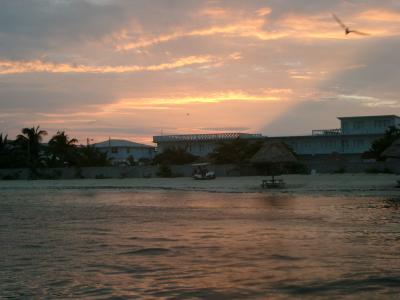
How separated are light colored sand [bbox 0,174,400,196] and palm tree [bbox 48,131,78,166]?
791cm

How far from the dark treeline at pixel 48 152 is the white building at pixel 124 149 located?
2844 cm

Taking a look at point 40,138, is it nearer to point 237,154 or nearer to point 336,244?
point 237,154

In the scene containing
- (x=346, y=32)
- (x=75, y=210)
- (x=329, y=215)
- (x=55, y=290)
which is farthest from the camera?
(x=75, y=210)

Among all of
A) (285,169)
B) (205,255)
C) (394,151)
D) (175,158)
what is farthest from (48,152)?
(205,255)

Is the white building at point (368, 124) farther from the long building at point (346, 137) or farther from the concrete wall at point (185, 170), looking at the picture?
the concrete wall at point (185, 170)

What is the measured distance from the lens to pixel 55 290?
9.46 metres

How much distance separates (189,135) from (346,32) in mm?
60992

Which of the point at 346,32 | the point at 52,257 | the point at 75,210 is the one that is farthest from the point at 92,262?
the point at 75,210

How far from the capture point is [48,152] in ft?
202

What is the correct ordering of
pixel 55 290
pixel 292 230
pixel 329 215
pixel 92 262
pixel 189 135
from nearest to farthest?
1. pixel 55 290
2. pixel 92 262
3. pixel 292 230
4. pixel 329 215
5. pixel 189 135

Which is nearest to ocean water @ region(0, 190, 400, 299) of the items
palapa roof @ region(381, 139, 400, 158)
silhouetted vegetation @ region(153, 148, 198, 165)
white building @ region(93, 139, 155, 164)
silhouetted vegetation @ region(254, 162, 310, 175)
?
palapa roof @ region(381, 139, 400, 158)

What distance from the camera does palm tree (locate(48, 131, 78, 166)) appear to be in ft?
200

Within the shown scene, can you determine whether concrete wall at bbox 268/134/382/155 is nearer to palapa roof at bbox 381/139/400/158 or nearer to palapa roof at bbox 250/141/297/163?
palapa roof at bbox 250/141/297/163

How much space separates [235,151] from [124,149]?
42.4 metres
